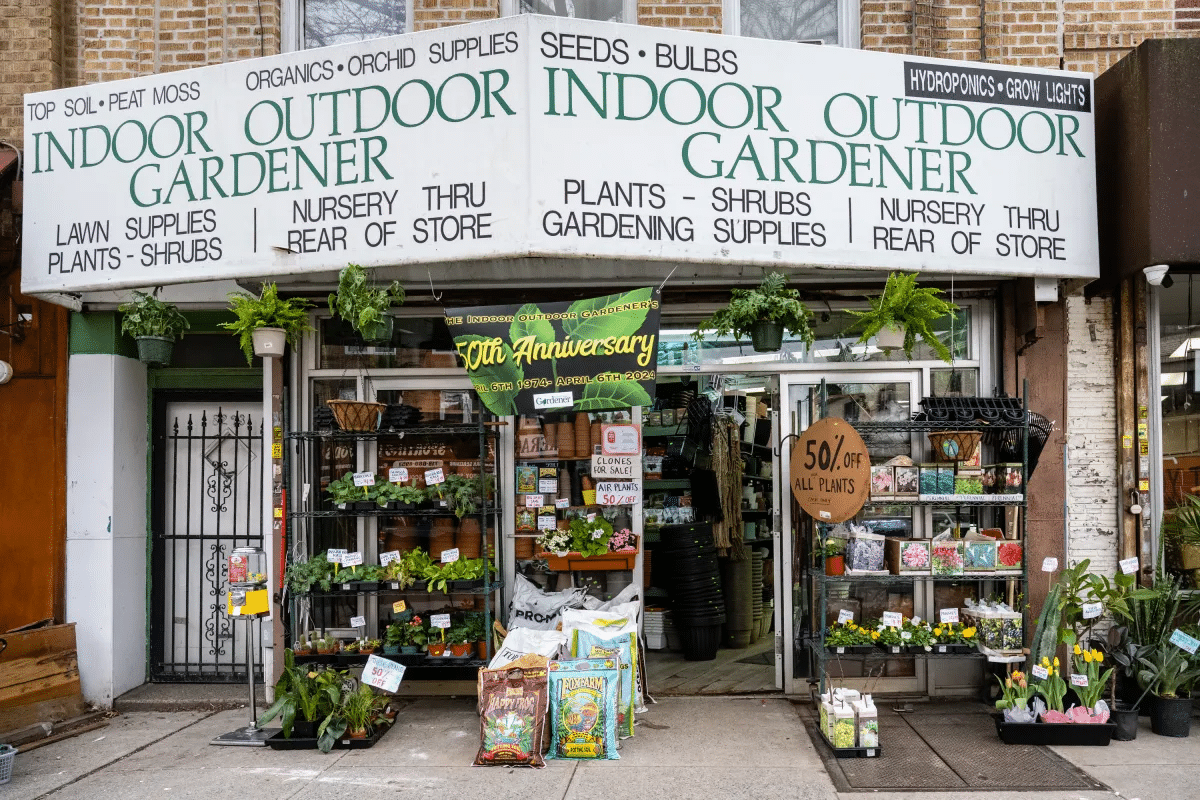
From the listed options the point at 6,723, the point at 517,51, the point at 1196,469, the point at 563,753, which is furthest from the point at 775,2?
the point at 6,723

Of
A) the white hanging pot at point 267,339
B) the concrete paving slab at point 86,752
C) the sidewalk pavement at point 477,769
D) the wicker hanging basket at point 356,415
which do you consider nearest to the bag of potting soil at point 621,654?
the sidewalk pavement at point 477,769

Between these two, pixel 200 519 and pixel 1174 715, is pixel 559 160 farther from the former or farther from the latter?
pixel 1174 715

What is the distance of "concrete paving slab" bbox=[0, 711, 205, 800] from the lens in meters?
5.70

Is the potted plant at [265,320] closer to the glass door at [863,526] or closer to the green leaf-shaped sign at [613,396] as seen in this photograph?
the green leaf-shaped sign at [613,396]

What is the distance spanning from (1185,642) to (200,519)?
24.5ft

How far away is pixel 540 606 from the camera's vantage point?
7.02m

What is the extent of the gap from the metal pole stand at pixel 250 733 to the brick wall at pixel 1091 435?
5.99 m

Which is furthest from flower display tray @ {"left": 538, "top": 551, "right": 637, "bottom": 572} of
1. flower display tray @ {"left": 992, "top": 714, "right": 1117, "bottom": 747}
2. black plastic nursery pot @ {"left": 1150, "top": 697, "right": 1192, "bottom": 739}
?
black plastic nursery pot @ {"left": 1150, "top": 697, "right": 1192, "bottom": 739}

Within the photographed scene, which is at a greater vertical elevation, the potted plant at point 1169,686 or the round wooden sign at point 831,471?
the round wooden sign at point 831,471

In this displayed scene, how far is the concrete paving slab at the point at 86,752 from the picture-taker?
570 cm

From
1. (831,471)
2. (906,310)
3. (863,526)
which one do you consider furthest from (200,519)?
(906,310)

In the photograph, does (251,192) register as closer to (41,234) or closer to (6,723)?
(41,234)

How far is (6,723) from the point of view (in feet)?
21.1

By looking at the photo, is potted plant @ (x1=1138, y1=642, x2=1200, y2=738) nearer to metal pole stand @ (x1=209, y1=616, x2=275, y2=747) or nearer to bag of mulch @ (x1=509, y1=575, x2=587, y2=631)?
bag of mulch @ (x1=509, y1=575, x2=587, y2=631)
